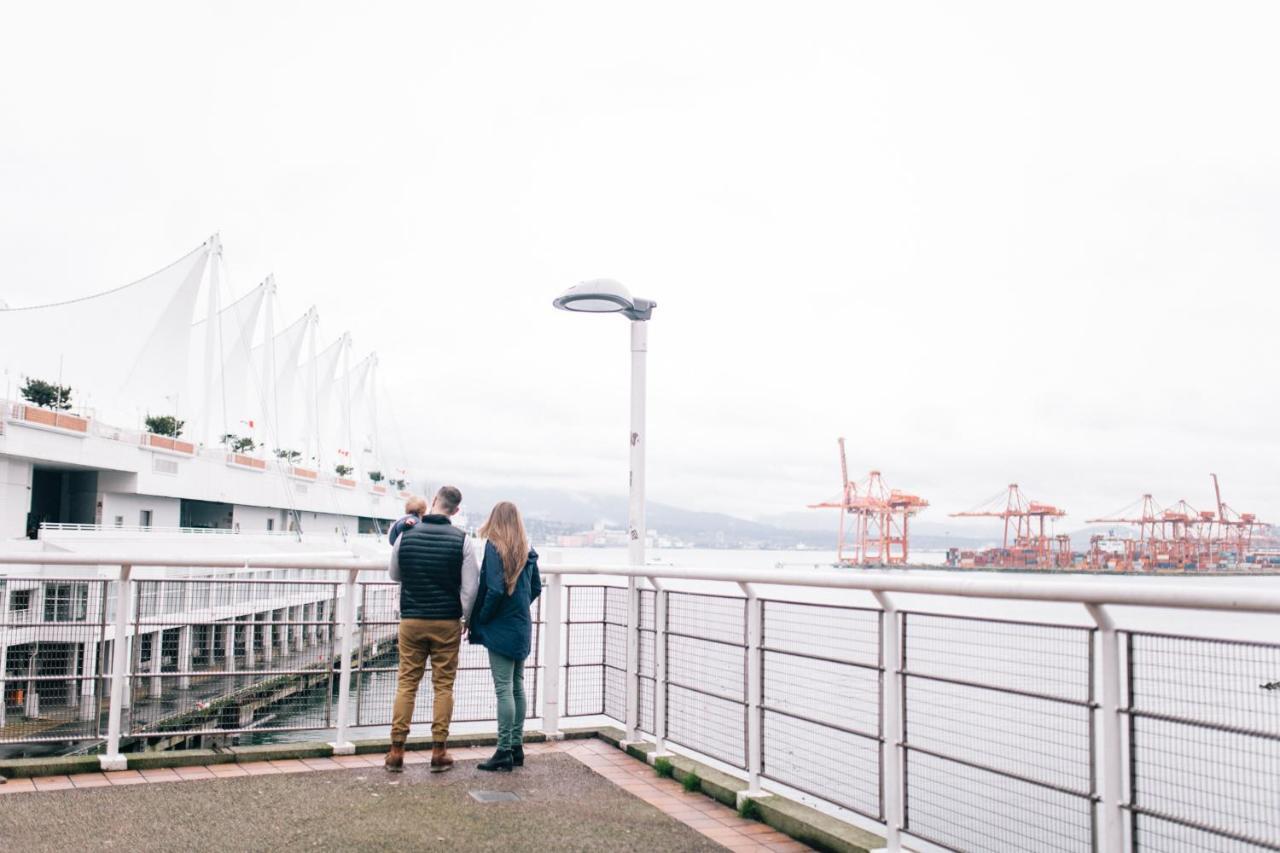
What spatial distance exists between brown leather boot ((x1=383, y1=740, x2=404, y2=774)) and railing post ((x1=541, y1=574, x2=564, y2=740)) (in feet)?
4.57

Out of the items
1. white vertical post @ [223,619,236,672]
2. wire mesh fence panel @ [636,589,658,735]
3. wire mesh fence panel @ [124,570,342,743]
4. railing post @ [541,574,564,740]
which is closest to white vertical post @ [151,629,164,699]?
wire mesh fence panel @ [124,570,342,743]

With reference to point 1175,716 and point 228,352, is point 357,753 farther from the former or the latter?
point 228,352

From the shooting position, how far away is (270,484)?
193 feet

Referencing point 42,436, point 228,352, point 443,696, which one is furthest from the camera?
point 228,352

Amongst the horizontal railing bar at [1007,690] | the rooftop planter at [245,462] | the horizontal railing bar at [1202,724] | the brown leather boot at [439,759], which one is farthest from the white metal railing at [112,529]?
the horizontal railing bar at [1202,724]

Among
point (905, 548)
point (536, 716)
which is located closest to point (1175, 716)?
point (536, 716)

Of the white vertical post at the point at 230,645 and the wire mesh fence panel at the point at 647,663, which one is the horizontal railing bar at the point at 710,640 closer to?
the wire mesh fence panel at the point at 647,663

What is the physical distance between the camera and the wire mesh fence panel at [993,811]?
13.4 ft

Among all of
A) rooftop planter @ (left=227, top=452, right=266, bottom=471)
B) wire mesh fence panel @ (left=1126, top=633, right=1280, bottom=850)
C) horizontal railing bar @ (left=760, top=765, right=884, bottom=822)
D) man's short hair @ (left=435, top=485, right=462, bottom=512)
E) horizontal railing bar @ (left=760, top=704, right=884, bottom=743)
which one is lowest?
horizontal railing bar @ (left=760, top=765, right=884, bottom=822)

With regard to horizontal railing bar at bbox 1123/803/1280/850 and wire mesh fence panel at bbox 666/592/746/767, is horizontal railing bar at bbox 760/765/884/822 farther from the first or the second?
horizontal railing bar at bbox 1123/803/1280/850

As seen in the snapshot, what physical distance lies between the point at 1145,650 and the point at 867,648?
1.48 m

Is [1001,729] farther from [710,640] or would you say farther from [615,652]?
[615,652]

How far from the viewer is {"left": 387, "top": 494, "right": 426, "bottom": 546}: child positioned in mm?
6703

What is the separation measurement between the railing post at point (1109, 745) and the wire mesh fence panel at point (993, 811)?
157 millimetres
